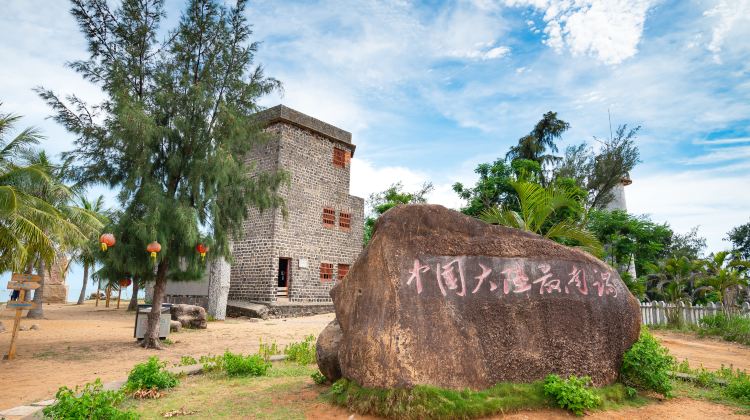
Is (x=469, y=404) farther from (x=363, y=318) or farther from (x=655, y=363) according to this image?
(x=655, y=363)

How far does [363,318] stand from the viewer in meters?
4.79

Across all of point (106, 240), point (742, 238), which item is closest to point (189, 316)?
point (106, 240)

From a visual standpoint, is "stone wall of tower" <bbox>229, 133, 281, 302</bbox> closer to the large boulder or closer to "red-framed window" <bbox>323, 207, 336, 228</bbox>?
"red-framed window" <bbox>323, 207, 336, 228</bbox>

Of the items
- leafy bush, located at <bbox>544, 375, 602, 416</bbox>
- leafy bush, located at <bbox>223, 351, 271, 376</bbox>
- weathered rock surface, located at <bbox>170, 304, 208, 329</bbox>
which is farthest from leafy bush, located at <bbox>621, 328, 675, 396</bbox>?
weathered rock surface, located at <bbox>170, 304, 208, 329</bbox>

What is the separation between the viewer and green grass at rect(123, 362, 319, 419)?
4777mm

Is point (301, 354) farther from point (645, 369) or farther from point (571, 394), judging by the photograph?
point (645, 369)

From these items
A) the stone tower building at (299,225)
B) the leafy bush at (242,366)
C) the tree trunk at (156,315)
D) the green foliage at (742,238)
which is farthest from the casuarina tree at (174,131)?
the green foliage at (742,238)

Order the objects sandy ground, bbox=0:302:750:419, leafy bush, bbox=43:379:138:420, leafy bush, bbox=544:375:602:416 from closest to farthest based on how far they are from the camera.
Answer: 1. leafy bush, bbox=43:379:138:420
2. leafy bush, bbox=544:375:602:416
3. sandy ground, bbox=0:302:750:419

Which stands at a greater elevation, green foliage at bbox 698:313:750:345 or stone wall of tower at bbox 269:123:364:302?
stone wall of tower at bbox 269:123:364:302

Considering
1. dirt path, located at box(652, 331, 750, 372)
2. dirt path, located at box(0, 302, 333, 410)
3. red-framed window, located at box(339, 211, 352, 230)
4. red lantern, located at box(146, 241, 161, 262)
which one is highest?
red-framed window, located at box(339, 211, 352, 230)

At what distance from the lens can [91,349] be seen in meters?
9.98

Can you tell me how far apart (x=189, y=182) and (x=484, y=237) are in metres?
7.48

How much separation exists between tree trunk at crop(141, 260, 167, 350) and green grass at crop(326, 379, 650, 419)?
7.01 meters

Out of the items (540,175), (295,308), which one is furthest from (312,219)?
(540,175)
